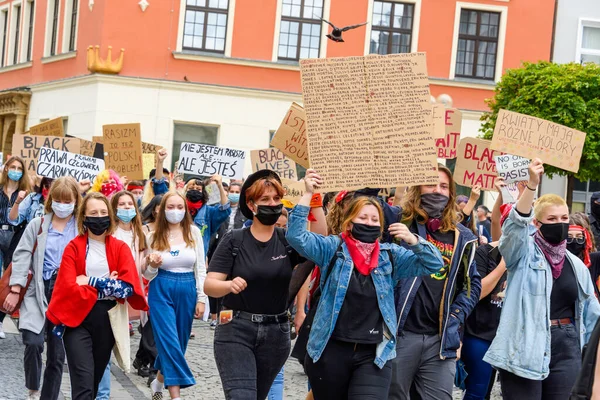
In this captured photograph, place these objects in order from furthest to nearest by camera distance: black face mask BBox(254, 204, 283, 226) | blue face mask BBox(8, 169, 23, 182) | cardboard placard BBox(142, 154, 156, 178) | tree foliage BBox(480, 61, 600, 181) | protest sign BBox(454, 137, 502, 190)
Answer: tree foliage BBox(480, 61, 600, 181) → cardboard placard BBox(142, 154, 156, 178) → blue face mask BBox(8, 169, 23, 182) → protest sign BBox(454, 137, 502, 190) → black face mask BBox(254, 204, 283, 226)

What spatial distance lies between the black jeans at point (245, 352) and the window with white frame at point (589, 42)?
2503 cm

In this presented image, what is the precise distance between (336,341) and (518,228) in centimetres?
139

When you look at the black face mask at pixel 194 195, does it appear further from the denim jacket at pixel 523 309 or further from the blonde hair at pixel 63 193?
the denim jacket at pixel 523 309

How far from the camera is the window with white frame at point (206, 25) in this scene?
94.9 ft

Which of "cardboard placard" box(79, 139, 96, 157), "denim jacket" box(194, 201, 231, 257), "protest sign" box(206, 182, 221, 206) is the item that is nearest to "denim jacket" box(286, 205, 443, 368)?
"denim jacket" box(194, 201, 231, 257)

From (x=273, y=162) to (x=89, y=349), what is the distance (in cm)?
602

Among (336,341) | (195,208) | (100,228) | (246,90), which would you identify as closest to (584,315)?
(336,341)

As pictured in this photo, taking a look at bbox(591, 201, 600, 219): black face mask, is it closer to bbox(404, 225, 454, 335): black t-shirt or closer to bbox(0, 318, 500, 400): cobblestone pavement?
bbox(0, 318, 500, 400): cobblestone pavement

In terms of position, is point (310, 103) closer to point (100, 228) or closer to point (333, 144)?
point (333, 144)

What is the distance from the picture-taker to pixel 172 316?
9281 mm

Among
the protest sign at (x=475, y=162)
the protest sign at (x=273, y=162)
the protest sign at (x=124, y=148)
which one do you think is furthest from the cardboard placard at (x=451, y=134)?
the protest sign at (x=124, y=148)

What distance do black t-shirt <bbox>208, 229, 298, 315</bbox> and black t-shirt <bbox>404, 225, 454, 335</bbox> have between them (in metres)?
0.77

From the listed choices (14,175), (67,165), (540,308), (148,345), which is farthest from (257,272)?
(67,165)

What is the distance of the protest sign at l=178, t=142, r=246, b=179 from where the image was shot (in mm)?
14141
